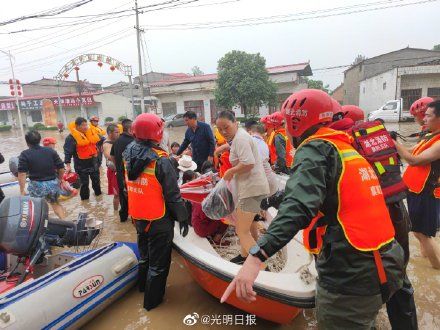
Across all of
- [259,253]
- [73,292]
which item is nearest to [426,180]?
[259,253]

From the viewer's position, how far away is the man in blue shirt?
5.16 m

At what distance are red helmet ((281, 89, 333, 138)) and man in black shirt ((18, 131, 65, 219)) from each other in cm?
389

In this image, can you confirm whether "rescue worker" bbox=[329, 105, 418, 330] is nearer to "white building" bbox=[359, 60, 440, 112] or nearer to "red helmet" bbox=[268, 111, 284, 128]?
"red helmet" bbox=[268, 111, 284, 128]

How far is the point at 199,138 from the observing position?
17.2 ft

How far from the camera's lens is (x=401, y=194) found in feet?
6.09

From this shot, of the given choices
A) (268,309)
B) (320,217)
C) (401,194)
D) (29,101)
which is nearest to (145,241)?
(268,309)

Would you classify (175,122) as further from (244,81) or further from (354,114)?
(354,114)

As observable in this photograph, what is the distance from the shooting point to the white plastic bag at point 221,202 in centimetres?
302

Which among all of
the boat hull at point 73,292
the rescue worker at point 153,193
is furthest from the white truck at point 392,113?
the boat hull at point 73,292

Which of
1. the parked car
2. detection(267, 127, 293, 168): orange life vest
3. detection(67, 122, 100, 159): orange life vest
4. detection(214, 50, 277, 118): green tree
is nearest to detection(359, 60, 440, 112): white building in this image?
detection(214, 50, 277, 118): green tree

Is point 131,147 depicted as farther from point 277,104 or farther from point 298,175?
point 277,104

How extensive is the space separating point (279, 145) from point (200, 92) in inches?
881

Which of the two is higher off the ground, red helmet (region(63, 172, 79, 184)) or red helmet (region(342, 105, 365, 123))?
red helmet (region(342, 105, 365, 123))

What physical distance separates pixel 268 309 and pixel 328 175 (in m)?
1.46
